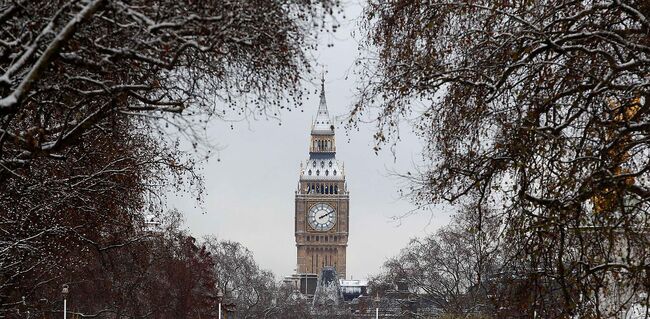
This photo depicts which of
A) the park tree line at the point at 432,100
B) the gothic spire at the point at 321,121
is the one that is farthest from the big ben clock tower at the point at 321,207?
the park tree line at the point at 432,100

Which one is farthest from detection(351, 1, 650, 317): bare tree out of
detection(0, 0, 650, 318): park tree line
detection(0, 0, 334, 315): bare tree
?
detection(0, 0, 334, 315): bare tree

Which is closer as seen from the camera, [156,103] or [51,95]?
[156,103]

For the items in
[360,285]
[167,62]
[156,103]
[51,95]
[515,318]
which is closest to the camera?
[167,62]

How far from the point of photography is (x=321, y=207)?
18588 centimetres

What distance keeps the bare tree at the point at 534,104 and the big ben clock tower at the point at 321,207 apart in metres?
168

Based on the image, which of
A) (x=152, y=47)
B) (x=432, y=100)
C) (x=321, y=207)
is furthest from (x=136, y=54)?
(x=321, y=207)

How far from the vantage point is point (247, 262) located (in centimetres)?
10519

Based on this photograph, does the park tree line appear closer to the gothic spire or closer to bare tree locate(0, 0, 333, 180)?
bare tree locate(0, 0, 333, 180)

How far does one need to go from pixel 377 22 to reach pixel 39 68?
18.8 feet

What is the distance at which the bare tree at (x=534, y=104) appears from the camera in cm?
1391

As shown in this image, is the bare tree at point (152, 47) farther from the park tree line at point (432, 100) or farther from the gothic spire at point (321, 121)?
the gothic spire at point (321, 121)

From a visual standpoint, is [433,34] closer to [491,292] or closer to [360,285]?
[491,292]

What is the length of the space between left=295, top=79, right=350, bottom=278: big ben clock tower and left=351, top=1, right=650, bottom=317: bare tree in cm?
16827

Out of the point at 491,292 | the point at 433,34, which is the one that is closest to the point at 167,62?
the point at 433,34
